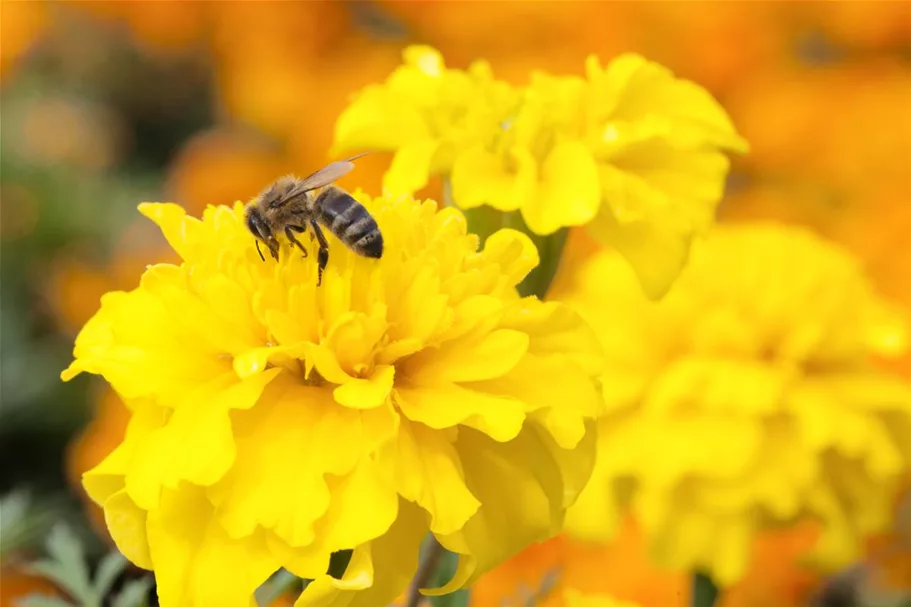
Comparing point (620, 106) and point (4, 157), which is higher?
point (620, 106)

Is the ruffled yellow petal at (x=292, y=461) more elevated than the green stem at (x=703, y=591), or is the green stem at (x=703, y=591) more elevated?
the ruffled yellow petal at (x=292, y=461)

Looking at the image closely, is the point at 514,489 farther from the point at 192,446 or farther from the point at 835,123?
the point at 835,123

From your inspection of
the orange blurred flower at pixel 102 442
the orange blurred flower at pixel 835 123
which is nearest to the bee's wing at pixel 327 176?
the orange blurred flower at pixel 102 442

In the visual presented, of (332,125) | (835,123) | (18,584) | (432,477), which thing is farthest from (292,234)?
(835,123)

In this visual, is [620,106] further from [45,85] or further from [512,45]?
[45,85]

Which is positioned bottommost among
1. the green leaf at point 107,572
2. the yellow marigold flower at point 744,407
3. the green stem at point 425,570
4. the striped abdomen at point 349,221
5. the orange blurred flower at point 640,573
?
the orange blurred flower at point 640,573

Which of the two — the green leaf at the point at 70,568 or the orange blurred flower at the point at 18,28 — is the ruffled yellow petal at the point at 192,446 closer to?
the green leaf at the point at 70,568

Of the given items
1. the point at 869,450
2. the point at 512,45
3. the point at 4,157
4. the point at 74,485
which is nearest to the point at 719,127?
the point at 869,450

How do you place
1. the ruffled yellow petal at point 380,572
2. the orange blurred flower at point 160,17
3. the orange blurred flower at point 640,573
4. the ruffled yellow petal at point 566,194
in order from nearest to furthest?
1. the ruffled yellow petal at point 380,572
2. the ruffled yellow petal at point 566,194
3. the orange blurred flower at point 640,573
4. the orange blurred flower at point 160,17
